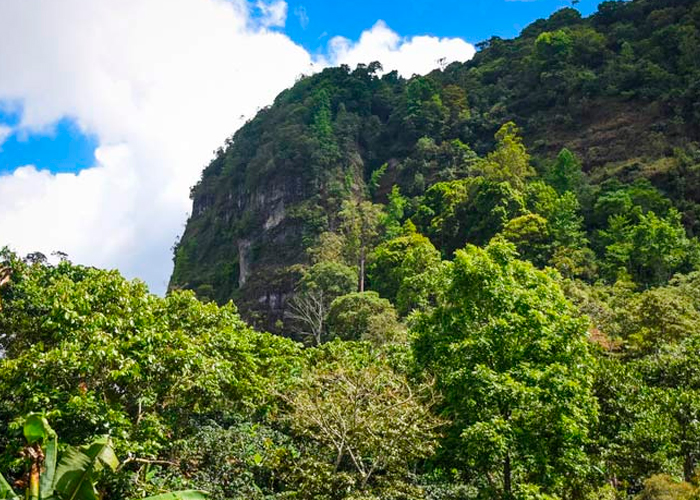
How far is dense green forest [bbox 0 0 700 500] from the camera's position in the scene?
10484mm

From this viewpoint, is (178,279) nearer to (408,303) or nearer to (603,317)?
(408,303)

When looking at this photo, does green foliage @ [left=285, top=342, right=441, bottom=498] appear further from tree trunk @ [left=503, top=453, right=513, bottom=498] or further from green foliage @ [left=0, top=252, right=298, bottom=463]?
green foliage @ [left=0, top=252, right=298, bottom=463]

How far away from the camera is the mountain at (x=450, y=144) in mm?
46906

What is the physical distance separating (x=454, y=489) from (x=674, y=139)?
155 feet

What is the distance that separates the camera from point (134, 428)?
10.1 metres

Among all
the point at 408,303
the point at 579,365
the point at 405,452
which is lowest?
the point at 405,452

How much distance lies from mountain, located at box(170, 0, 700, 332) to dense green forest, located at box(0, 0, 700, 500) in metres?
0.34

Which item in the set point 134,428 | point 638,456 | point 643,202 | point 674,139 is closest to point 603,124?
point 674,139

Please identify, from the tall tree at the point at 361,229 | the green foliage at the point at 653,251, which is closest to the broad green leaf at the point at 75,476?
the green foliage at the point at 653,251

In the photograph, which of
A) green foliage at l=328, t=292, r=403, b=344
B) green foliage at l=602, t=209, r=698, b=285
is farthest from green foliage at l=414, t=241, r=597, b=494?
green foliage at l=602, t=209, r=698, b=285

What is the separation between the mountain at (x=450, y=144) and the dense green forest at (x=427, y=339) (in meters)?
0.34

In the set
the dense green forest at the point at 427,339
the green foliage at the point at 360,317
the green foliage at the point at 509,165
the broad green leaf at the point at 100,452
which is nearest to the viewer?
A: the broad green leaf at the point at 100,452

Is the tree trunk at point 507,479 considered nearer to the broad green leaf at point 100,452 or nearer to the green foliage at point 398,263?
the broad green leaf at point 100,452

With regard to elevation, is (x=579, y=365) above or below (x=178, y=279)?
below
